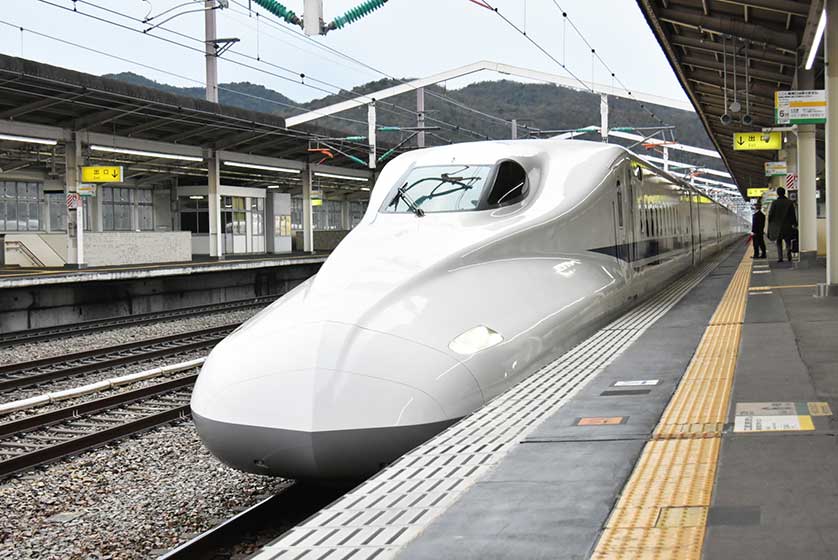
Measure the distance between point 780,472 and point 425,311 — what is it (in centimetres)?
261

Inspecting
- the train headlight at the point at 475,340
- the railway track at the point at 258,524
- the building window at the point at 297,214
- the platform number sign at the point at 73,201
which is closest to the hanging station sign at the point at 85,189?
the platform number sign at the point at 73,201

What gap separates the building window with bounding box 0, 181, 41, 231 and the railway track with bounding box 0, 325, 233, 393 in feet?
73.4

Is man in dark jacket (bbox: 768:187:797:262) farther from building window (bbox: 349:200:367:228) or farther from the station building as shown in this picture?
building window (bbox: 349:200:367:228)

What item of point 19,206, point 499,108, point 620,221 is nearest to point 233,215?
point 19,206

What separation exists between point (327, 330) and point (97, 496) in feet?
8.68

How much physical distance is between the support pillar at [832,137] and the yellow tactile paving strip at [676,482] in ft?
21.5

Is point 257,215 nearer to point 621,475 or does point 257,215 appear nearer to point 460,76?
point 460,76

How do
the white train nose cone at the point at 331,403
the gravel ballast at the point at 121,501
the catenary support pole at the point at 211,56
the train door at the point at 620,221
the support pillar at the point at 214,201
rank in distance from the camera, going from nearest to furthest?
1. the white train nose cone at the point at 331,403
2. the gravel ballast at the point at 121,501
3. the train door at the point at 620,221
4. the support pillar at the point at 214,201
5. the catenary support pole at the point at 211,56

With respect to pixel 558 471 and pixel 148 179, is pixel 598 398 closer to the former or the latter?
pixel 558 471

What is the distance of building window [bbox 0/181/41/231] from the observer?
34.5m

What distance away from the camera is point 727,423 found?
14.5ft

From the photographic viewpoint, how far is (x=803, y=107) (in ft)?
46.3

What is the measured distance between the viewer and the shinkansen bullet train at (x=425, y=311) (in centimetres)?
487

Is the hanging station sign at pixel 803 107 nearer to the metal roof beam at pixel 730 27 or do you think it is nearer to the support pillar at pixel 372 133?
the metal roof beam at pixel 730 27
